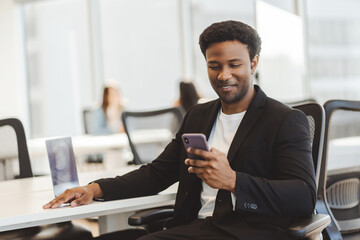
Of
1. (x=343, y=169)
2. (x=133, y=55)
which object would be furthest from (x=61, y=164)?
(x=133, y=55)

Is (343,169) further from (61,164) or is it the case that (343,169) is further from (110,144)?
(110,144)

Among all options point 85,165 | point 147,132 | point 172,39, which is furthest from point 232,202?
A: point 172,39

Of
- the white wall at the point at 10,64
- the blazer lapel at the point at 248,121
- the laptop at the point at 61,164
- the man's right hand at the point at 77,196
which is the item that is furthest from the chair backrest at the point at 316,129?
the white wall at the point at 10,64

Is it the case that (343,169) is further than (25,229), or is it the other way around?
(25,229)

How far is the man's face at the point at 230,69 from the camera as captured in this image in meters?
1.85

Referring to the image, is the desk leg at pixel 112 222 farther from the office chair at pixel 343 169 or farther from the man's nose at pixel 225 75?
the man's nose at pixel 225 75

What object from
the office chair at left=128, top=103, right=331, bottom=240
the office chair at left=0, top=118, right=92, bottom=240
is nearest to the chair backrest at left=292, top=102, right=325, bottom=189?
the office chair at left=128, top=103, right=331, bottom=240

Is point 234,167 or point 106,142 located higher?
point 234,167

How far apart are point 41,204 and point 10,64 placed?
7453 mm

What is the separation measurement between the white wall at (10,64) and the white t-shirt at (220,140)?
7415mm

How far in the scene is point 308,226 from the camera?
5.27ft

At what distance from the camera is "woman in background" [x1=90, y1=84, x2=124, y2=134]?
5973 mm

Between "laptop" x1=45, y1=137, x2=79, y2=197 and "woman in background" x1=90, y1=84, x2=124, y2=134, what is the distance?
368cm

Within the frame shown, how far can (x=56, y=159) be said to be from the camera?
6.66ft
